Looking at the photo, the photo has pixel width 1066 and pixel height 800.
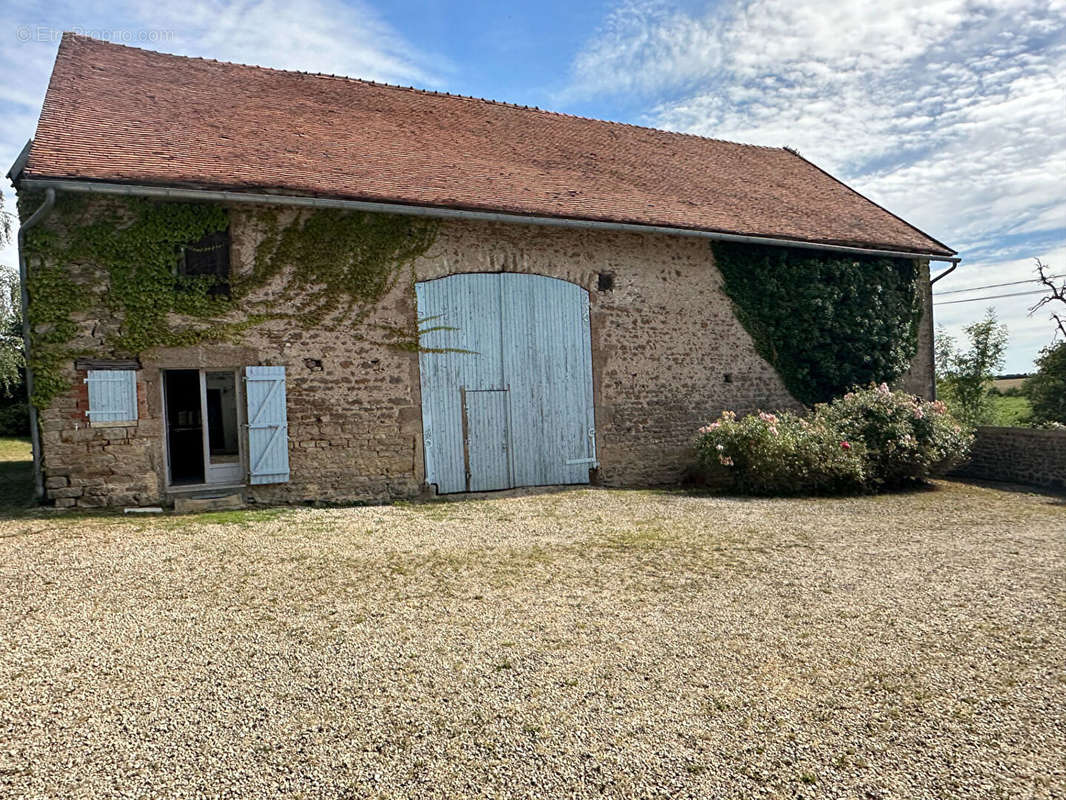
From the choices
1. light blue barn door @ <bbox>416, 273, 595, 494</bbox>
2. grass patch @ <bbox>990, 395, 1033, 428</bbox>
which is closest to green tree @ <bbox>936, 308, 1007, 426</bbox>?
grass patch @ <bbox>990, 395, 1033, 428</bbox>

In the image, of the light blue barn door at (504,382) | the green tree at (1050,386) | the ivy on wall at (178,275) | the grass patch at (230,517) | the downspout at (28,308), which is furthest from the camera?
the green tree at (1050,386)

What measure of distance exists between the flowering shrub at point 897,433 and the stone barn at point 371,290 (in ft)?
4.57

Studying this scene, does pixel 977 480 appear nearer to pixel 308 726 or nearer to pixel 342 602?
pixel 342 602

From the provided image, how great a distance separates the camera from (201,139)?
835 centimetres

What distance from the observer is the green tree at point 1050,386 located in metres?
16.3

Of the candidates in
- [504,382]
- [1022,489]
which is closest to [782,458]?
[504,382]

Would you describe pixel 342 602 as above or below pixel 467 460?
below

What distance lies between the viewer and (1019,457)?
1114 centimetres

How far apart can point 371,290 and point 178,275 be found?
212 centimetres

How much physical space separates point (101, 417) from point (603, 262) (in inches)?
255

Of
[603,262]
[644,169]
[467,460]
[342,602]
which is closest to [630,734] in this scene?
[342,602]

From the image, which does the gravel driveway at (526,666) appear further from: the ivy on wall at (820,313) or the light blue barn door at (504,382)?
the ivy on wall at (820,313)

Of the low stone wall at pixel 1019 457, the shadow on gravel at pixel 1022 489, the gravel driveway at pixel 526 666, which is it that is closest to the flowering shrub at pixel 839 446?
the shadow on gravel at pixel 1022 489

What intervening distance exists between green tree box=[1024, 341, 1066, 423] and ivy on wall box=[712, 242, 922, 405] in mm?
6891
